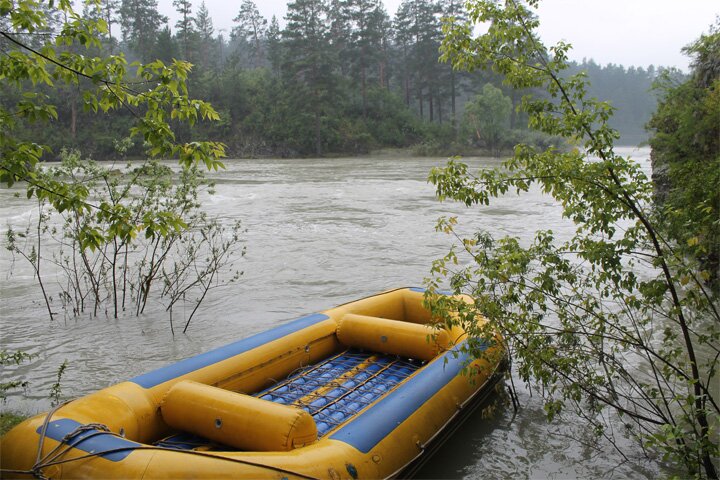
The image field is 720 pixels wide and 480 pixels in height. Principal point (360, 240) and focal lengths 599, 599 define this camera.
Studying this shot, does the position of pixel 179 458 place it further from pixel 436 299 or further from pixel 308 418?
pixel 436 299

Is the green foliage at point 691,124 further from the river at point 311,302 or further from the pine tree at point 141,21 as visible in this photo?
the pine tree at point 141,21

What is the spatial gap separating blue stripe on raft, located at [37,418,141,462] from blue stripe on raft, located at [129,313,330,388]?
0.72 meters

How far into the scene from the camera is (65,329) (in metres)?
7.01

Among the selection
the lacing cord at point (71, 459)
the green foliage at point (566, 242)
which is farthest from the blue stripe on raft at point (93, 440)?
the green foliage at point (566, 242)

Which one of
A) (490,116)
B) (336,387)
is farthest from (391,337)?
(490,116)

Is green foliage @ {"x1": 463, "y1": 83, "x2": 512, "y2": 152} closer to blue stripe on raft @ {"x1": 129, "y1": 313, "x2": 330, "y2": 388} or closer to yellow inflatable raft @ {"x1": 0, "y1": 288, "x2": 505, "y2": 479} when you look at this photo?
yellow inflatable raft @ {"x1": 0, "y1": 288, "x2": 505, "y2": 479}

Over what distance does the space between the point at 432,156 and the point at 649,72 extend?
56782mm

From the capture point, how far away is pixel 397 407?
12.3 ft

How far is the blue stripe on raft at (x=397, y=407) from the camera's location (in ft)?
11.2

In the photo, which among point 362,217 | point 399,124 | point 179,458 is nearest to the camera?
point 179,458

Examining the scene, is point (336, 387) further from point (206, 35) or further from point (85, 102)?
point (206, 35)

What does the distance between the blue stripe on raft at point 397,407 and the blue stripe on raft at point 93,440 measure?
3.62 ft

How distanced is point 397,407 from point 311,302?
4584mm

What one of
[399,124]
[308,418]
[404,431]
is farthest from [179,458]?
[399,124]
